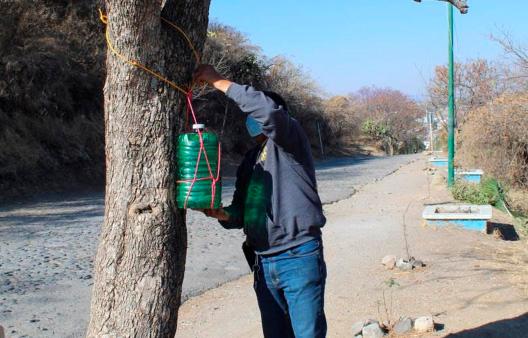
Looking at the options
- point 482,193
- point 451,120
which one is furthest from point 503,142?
point 482,193

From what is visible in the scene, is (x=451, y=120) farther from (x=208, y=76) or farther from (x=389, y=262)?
(x=208, y=76)

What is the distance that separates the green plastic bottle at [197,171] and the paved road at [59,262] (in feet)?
10.2

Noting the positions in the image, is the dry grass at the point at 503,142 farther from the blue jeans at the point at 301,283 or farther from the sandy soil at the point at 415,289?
the blue jeans at the point at 301,283

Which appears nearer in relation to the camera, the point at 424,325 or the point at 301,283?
the point at 301,283

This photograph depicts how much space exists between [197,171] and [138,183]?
29 centimetres

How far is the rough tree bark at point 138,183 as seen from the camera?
2.99m

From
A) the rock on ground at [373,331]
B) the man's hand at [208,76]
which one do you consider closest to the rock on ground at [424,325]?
the rock on ground at [373,331]

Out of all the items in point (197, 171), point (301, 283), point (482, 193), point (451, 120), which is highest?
point (451, 120)

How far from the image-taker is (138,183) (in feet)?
9.89

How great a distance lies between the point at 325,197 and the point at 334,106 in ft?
104

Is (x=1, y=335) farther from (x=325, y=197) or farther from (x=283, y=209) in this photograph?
(x=325, y=197)

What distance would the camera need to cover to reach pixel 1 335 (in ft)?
10.00

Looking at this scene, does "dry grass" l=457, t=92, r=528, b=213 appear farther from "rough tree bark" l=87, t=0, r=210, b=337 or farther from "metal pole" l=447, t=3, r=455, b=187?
"rough tree bark" l=87, t=0, r=210, b=337

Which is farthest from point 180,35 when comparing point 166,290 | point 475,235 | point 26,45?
point 26,45
